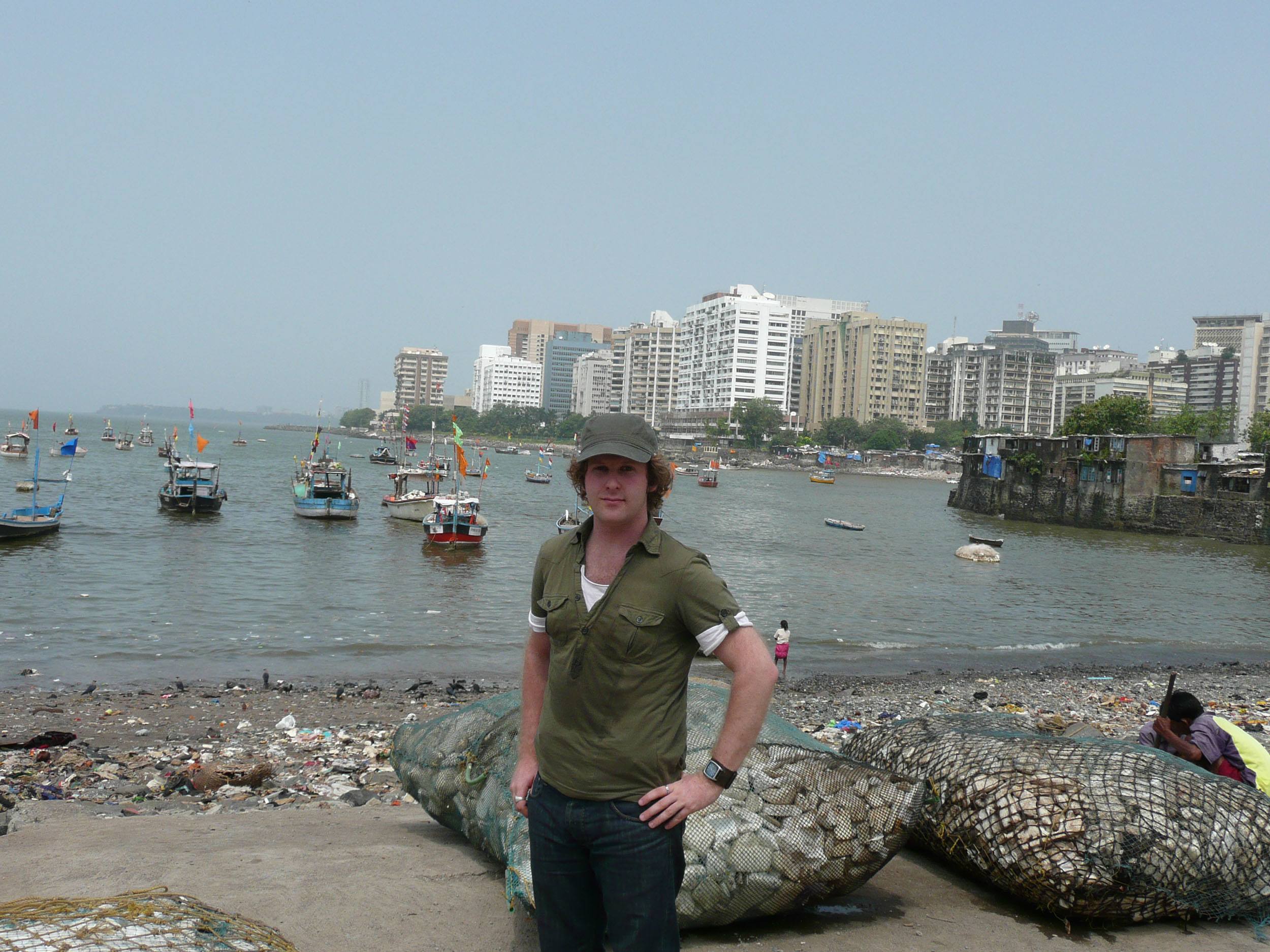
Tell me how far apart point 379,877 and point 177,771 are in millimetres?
4994

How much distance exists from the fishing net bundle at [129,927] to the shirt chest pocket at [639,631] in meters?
1.76

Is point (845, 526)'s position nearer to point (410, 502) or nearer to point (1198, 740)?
point (410, 502)

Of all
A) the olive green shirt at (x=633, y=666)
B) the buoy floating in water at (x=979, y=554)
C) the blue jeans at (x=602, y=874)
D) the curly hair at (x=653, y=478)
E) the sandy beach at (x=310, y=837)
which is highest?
the curly hair at (x=653, y=478)

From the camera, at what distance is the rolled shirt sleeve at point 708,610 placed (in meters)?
2.78

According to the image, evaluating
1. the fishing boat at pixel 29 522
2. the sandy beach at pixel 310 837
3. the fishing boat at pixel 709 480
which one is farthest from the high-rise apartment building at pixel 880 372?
the sandy beach at pixel 310 837

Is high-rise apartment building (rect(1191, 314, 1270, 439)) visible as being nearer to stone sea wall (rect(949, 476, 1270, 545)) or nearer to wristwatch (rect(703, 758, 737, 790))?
stone sea wall (rect(949, 476, 1270, 545))

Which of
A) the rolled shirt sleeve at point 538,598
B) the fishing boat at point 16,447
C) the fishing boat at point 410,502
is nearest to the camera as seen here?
the rolled shirt sleeve at point 538,598

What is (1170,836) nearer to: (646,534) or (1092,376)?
(646,534)

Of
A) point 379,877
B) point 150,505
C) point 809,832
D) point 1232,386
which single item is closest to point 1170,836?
point 809,832

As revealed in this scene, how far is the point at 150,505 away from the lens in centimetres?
4891

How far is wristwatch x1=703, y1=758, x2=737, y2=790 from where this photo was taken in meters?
2.87

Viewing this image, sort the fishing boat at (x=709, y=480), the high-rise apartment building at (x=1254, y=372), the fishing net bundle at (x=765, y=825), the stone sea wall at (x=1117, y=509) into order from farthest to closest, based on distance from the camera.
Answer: the high-rise apartment building at (x=1254, y=372) → the fishing boat at (x=709, y=480) → the stone sea wall at (x=1117, y=509) → the fishing net bundle at (x=765, y=825)

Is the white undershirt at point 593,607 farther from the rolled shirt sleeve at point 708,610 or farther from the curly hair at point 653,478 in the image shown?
the curly hair at point 653,478

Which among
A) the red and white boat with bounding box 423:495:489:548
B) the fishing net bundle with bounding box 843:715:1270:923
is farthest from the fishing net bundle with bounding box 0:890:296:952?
the red and white boat with bounding box 423:495:489:548
